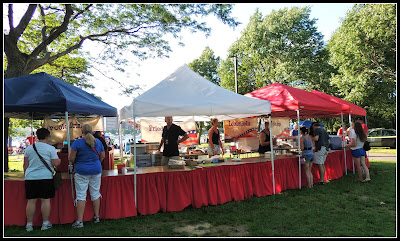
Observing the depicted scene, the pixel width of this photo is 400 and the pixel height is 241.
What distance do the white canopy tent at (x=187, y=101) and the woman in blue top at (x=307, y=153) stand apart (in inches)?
55.5

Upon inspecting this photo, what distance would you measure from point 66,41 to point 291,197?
10560 millimetres

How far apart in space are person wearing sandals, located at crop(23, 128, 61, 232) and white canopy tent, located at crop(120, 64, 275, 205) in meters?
1.48

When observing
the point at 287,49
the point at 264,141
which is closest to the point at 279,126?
the point at 264,141

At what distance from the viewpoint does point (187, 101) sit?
5348mm

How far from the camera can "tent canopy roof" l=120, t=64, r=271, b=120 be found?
506cm

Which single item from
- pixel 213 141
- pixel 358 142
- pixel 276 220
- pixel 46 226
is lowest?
pixel 276 220

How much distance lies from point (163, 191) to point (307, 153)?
12.1 ft

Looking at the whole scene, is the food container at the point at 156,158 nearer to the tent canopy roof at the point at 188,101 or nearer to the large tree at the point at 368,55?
the tent canopy roof at the point at 188,101

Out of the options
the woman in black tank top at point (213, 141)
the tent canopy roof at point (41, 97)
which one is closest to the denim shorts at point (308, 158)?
the woman in black tank top at point (213, 141)

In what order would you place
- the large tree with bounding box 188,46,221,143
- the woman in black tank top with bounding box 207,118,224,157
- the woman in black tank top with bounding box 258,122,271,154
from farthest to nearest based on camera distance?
the large tree with bounding box 188,46,221,143, the woman in black tank top with bounding box 207,118,224,157, the woman in black tank top with bounding box 258,122,271,154

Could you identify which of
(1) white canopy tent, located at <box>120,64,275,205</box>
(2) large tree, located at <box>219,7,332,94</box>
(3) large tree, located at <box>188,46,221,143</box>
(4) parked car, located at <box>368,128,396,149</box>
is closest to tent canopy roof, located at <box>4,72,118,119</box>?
(1) white canopy tent, located at <box>120,64,275,205</box>

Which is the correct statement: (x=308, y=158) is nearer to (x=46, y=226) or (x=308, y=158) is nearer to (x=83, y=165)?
(x=83, y=165)

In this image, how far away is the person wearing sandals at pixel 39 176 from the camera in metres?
4.11

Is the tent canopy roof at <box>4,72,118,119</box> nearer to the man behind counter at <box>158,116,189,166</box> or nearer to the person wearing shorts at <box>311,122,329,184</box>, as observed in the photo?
the man behind counter at <box>158,116,189,166</box>
